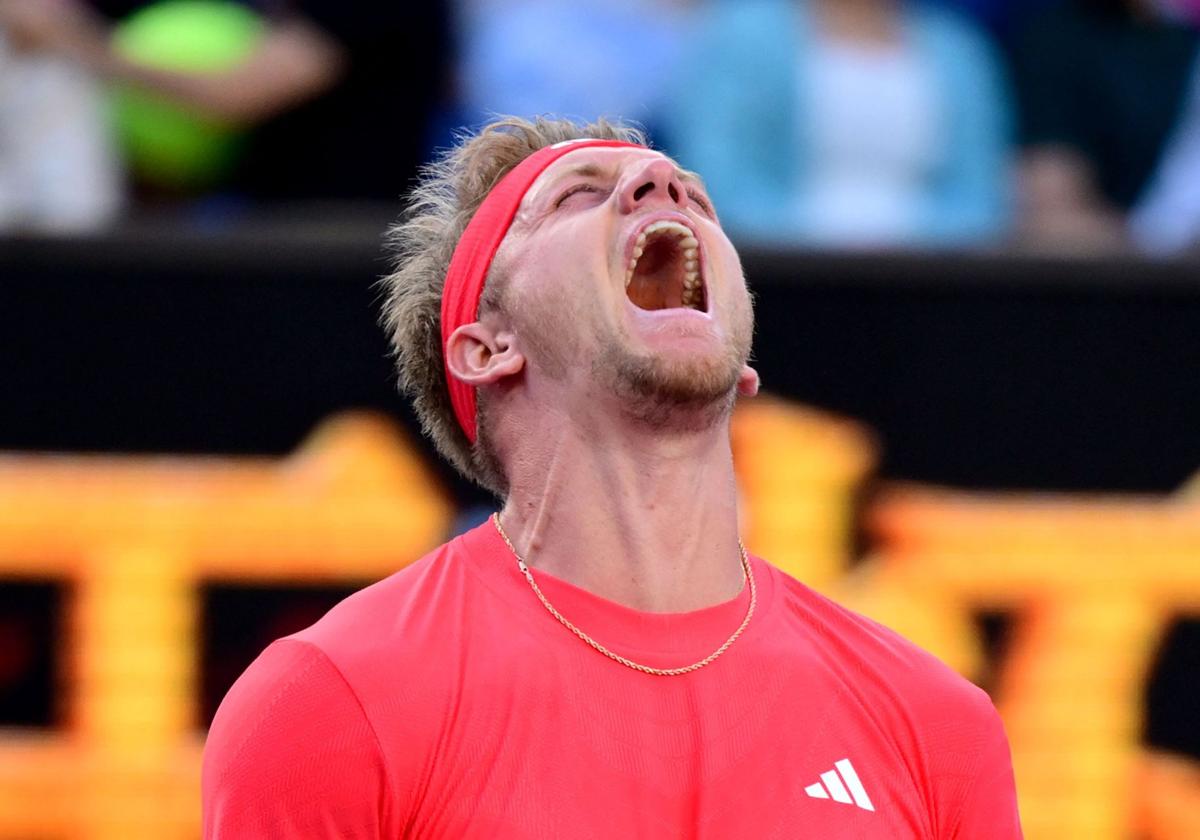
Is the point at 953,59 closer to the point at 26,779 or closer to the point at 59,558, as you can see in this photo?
the point at 59,558

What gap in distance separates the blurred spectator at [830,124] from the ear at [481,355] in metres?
2.39

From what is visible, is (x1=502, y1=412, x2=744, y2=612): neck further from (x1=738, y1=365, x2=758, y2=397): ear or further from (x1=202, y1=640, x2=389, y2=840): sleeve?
(x1=202, y1=640, x2=389, y2=840): sleeve

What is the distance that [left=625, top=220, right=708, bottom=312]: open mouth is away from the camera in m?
2.94

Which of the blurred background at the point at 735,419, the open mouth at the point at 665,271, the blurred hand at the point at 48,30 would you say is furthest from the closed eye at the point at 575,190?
the blurred hand at the point at 48,30

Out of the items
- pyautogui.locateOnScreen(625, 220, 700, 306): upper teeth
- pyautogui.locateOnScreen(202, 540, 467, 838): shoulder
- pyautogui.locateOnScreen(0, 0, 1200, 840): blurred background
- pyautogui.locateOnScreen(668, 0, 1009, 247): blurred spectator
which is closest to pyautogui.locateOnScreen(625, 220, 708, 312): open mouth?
pyautogui.locateOnScreen(625, 220, 700, 306): upper teeth

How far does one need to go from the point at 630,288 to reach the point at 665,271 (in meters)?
0.08

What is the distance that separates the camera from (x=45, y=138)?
541cm

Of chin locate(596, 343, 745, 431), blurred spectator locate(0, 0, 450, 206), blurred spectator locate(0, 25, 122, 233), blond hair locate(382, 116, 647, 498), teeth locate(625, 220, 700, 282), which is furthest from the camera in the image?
blurred spectator locate(0, 0, 450, 206)

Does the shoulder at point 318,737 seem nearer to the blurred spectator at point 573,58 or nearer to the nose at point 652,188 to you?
the nose at point 652,188

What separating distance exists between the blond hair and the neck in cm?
28

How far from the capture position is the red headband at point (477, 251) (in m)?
3.07

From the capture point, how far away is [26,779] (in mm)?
5102

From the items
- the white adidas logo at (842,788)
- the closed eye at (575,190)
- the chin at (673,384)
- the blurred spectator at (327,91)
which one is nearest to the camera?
the white adidas logo at (842,788)

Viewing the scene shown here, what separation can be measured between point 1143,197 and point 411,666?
437 cm
